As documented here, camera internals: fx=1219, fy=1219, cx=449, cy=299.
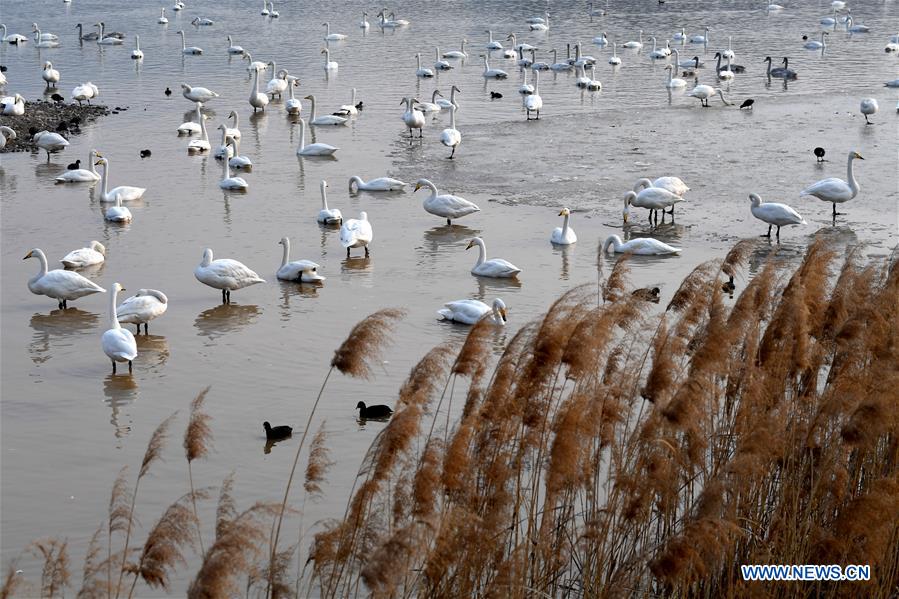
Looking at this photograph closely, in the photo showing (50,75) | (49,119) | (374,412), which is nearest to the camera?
(374,412)

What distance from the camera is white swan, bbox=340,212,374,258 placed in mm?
14695

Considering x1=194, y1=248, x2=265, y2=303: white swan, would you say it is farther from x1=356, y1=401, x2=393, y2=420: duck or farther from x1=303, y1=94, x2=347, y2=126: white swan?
x1=303, y1=94, x2=347, y2=126: white swan

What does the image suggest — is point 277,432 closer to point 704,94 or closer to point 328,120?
point 328,120

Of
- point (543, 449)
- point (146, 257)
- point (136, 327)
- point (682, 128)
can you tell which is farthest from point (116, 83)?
point (543, 449)

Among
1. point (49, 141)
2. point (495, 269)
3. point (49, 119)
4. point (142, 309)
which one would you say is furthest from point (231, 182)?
point (49, 119)

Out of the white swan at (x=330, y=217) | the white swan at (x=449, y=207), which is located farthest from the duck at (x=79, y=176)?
the white swan at (x=449, y=207)

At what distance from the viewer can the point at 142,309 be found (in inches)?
466

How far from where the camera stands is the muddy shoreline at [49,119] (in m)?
23.5

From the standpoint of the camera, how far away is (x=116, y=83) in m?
32.2

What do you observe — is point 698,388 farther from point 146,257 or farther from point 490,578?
point 146,257

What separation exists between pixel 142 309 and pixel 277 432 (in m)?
3.32

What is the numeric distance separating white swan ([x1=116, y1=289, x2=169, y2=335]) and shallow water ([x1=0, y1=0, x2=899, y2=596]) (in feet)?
0.76

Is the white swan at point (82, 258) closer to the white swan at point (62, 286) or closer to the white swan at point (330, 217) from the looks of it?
the white swan at point (62, 286)

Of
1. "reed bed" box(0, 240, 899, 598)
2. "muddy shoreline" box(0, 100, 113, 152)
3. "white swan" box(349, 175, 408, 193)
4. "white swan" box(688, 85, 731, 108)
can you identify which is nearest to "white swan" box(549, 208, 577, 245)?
"white swan" box(349, 175, 408, 193)
